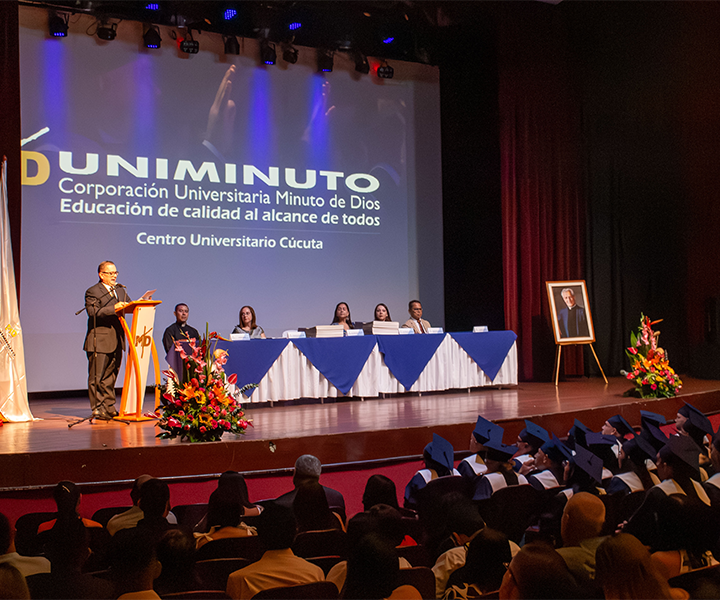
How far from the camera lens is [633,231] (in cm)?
964

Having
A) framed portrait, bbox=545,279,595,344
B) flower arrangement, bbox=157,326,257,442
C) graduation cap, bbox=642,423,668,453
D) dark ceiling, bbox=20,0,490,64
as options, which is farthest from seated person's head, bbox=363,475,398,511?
dark ceiling, bbox=20,0,490,64

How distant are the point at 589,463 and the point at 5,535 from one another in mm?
2211

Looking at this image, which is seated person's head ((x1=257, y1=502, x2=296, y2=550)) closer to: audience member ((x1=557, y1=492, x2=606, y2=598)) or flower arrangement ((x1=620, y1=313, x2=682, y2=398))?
audience member ((x1=557, y1=492, x2=606, y2=598))

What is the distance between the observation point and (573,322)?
8586mm

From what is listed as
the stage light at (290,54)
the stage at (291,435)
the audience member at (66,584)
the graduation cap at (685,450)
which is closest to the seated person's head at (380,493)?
the audience member at (66,584)

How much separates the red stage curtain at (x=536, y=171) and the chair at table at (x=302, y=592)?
24.5 ft

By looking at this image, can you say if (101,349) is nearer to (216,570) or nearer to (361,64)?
(216,570)

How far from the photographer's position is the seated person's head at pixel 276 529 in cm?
208

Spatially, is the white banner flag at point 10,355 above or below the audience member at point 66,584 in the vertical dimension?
above

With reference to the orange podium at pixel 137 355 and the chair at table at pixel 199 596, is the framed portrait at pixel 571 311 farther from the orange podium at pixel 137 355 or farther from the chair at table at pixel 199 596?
the chair at table at pixel 199 596

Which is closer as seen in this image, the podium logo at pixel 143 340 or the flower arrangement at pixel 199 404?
the flower arrangement at pixel 199 404

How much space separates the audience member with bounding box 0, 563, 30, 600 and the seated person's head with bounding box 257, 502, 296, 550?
2.16 feet

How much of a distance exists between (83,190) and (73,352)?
1867 millimetres

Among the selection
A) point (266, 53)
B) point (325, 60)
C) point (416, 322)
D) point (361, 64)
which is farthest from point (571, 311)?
point (266, 53)
